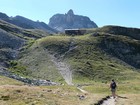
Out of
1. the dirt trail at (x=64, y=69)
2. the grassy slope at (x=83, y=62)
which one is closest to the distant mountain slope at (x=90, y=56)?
the grassy slope at (x=83, y=62)

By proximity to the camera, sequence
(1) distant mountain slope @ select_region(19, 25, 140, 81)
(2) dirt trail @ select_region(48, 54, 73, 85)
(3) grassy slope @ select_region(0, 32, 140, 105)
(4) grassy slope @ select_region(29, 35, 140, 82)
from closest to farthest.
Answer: (2) dirt trail @ select_region(48, 54, 73, 85) → (3) grassy slope @ select_region(0, 32, 140, 105) → (4) grassy slope @ select_region(29, 35, 140, 82) → (1) distant mountain slope @ select_region(19, 25, 140, 81)

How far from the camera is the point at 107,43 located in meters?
178

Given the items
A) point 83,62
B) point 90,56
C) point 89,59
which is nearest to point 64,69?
point 83,62

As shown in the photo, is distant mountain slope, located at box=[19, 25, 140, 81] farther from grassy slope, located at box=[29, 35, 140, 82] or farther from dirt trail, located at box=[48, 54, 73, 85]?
dirt trail, located at box=[48, 54, 73, 85]

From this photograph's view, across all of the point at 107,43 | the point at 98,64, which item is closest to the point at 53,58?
the point at 98,64

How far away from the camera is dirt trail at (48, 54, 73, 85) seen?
130 metres

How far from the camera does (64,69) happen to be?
143 m

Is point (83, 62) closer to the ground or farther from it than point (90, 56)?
closer to the ground

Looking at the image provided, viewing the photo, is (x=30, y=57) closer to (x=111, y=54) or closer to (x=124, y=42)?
(x=111, y=54)

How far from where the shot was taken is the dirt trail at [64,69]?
130000mm

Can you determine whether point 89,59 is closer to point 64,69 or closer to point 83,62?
point 83,62

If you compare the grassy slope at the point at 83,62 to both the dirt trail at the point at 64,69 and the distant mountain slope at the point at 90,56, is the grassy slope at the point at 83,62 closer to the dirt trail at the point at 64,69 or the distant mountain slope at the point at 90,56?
the distant mountain slope at the point at 90,56

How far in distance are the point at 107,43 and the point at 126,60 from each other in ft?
57.4

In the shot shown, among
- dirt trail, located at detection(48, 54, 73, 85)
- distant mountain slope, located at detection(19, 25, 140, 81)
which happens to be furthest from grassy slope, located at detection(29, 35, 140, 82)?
dirt trail, located at detection(48, 54, 73, 85)
